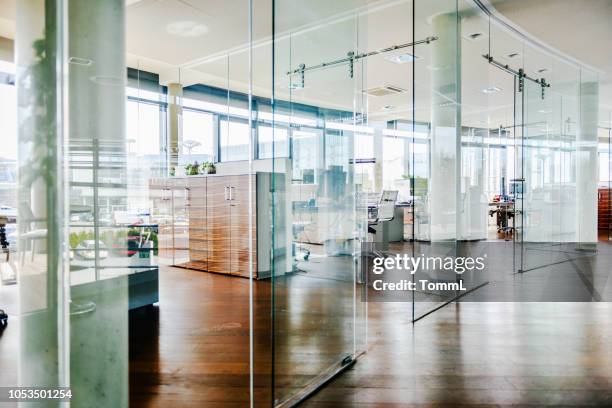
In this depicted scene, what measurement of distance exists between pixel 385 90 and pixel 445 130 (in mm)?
5223

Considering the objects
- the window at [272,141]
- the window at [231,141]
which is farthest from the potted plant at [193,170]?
the window at [272,141]

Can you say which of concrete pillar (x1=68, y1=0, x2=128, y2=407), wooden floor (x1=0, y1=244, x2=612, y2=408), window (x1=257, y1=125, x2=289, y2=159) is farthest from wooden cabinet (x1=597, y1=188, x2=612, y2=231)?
concrete pillar (x1=68, y1=0, x2=128, y2=407)

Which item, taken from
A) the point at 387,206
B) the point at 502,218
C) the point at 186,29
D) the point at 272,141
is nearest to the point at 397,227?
the point at 387,206

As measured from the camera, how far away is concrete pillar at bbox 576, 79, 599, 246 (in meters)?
7.17

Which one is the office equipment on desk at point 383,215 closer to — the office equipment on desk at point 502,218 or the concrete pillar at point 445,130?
the concrete pillar at point 445,130

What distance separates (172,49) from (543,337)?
6.37 m

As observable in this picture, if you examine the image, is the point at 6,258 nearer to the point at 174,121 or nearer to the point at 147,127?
the point at 147,127

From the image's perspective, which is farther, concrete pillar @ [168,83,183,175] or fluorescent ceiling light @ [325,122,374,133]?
concrete pillar @ [168,83,183,175]

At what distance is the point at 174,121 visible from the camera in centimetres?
783

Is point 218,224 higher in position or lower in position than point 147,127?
lower

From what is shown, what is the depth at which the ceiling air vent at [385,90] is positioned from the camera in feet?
30.3

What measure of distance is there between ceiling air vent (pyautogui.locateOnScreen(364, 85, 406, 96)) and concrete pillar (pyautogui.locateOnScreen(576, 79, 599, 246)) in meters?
3.51

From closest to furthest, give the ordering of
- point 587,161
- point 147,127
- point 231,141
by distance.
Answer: point 147,127
point 587,161
point 231,141

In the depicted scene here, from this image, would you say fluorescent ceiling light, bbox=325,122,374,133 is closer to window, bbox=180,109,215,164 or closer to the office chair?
the office chair
